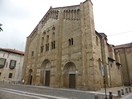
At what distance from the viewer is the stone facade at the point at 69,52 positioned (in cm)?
1598

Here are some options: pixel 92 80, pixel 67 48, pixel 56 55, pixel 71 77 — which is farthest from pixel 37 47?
pixel 92 80

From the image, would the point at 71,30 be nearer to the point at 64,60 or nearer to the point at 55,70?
the point at 64,60

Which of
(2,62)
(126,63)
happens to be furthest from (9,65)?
(126,63)

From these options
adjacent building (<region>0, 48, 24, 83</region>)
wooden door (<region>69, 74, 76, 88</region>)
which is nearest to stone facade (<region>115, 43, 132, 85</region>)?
wooden door (<region>69, 74, 76, 88</region>)

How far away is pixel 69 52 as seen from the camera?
1884cm

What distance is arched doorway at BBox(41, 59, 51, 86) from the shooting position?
71.1ft

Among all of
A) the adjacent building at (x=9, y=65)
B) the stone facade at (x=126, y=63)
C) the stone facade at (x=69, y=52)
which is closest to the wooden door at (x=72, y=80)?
the stone facade at (x=69, y=52)

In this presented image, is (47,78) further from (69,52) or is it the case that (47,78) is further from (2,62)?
(2,62)

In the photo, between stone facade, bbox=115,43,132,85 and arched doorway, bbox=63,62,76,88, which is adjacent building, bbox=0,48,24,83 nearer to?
arched doorway, bbox=63,62,76,88

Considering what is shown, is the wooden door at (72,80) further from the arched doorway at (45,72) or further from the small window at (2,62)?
the small window at (2,62)

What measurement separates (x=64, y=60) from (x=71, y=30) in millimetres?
5513

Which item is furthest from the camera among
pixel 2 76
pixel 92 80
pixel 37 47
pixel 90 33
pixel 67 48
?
pixel 2 76

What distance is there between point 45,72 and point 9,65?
1544 centimetres

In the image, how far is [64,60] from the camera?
62.8 ft
